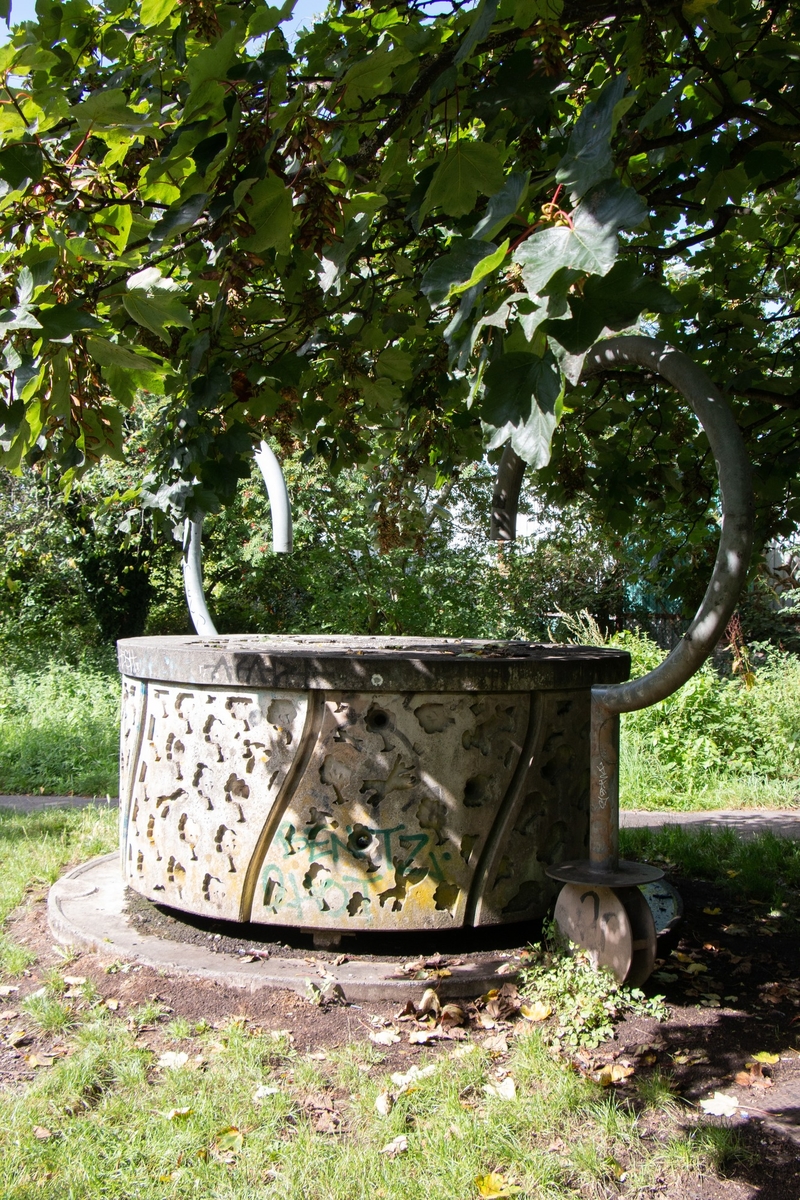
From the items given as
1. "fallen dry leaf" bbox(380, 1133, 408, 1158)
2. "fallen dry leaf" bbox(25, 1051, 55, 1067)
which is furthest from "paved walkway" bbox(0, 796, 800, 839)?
"fallen dry leaf" bbox(380, 1133, 408, 1158)

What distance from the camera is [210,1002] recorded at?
11.1 ft

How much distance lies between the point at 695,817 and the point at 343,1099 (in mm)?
4573

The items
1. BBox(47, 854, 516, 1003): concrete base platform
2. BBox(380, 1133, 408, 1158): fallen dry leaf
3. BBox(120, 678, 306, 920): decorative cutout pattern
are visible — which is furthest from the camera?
BBox(120, 678, 306, 920): decorative cutout pattern

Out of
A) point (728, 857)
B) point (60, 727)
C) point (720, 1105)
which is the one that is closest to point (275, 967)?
point (720, 1105)

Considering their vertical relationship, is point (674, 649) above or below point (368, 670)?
above

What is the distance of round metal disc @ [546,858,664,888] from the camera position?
319cm

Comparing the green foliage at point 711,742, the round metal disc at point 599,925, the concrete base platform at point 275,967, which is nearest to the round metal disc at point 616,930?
the round metal disc at point 599,925

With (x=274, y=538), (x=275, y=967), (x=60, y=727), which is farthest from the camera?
(x=60, y=727)

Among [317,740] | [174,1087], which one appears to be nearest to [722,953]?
[317,740]

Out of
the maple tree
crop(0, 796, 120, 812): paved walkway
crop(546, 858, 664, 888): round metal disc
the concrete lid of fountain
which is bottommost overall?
crop(0, 796, 120, 812): paved walkway

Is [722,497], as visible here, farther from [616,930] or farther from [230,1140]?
[230,1140]

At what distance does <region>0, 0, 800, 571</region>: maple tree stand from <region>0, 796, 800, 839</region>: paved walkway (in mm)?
3055

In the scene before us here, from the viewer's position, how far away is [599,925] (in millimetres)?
3326

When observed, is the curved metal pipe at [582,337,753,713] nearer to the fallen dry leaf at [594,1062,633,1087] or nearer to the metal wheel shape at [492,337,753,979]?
the metal wheel shape at [492,337,753,979]
